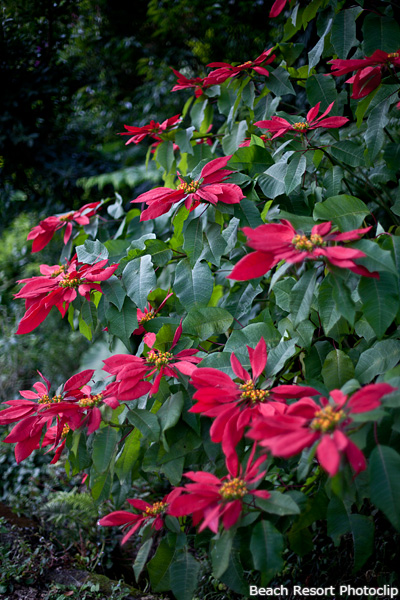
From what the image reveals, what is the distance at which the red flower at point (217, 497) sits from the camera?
0.63 metres

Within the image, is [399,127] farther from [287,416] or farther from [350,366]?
[287,416]

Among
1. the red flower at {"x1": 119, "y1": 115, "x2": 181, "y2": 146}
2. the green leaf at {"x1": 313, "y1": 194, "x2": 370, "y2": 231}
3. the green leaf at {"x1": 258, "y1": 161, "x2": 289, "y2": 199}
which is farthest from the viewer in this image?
the red flower at {"x1": 119, "y1": 115, "x2": 181, "y2": 146}

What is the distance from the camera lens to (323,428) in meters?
0.57

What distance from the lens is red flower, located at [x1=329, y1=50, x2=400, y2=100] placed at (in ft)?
2.94

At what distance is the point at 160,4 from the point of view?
3.60 m

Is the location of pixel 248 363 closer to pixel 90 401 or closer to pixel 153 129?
pixel 90 401

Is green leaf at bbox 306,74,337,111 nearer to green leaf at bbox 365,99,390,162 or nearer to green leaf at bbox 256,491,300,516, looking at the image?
green leaf at bbox 365,99,390,162

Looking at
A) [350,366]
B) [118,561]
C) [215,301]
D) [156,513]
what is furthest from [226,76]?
[118,561]

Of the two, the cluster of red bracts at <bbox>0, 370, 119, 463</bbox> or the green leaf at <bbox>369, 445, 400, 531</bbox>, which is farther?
the cluster of red bracts at <bbox>0, 370, 119, 463</bbox>

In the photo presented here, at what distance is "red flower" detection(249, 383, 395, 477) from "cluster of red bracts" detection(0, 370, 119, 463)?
0.36 m

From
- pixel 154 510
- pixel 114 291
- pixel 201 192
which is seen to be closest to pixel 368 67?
pixel 201 192

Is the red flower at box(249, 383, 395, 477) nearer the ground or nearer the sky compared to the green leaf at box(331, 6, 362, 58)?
nearer the ground

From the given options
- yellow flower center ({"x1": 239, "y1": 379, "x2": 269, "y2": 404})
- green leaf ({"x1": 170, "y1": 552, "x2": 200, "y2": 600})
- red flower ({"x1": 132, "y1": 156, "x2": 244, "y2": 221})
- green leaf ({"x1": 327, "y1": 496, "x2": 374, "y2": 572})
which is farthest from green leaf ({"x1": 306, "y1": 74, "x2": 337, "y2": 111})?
green leaf ({"x1": 170, "y1": 552, "x2": 200, "y2": 600})

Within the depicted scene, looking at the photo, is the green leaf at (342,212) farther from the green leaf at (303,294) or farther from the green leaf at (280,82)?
the green leaf at (280,82)
